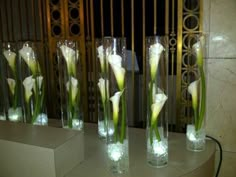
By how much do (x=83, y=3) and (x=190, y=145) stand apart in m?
0.95

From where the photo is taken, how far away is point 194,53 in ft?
3.77

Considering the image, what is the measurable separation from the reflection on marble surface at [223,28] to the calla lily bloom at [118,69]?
1.69ft

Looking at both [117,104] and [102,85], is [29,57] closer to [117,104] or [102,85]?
[102,85]

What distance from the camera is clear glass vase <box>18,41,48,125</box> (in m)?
1.27

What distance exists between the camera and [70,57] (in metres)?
1.23

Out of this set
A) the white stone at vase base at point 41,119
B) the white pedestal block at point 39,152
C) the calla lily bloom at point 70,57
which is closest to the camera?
the white pedestal block at point 39,152

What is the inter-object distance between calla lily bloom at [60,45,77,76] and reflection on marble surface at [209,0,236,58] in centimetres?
63

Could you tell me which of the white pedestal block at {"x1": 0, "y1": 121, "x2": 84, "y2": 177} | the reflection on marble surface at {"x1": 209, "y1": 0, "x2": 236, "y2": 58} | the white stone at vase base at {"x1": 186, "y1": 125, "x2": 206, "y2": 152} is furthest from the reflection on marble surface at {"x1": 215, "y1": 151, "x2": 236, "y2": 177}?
the white pedestal block at {"x1": 0, "y1": 121, "x2": 84, "y2": 177}

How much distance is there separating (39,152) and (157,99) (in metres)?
0.46

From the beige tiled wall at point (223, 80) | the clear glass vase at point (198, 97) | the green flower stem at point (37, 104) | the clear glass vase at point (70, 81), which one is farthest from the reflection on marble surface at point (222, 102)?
the green flower stem at point (37, 104)

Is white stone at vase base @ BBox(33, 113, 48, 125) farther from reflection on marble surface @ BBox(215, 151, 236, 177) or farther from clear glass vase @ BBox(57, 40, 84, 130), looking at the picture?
reflection on marble surface @ BBox(215, 151, 236, 177)

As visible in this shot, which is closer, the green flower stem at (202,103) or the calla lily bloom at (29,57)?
the green flower stem at (202,103)

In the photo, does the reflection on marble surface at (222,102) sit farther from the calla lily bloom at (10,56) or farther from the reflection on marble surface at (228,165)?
the calla lily bloom at (10,56)

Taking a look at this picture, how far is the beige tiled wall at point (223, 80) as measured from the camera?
1202 millimetres
